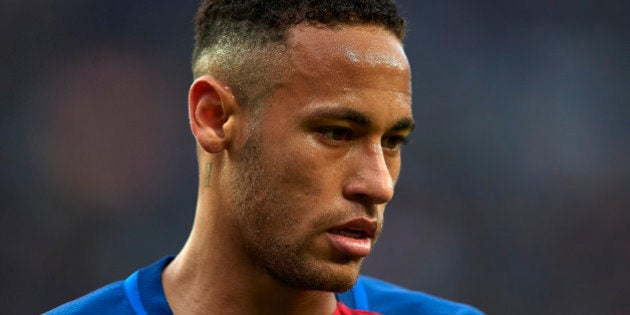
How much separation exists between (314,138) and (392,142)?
305 mm

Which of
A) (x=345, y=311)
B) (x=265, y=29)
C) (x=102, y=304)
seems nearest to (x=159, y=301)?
(x=102, y=304)

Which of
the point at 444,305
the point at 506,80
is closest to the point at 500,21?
the point at 506,80

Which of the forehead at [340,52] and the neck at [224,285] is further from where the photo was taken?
the neck at [224,285]

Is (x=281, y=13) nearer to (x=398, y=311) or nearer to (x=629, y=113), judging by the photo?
(x=398, y=311)

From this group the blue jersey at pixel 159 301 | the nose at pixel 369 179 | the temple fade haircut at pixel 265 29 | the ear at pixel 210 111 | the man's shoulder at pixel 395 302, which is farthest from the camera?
the man's shoulder at pixel 395 302

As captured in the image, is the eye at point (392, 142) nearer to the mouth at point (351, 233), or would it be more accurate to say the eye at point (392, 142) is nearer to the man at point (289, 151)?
the man at point (289, 151)

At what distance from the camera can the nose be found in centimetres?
245

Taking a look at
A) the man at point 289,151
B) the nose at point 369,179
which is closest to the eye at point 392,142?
the man at point 289,151

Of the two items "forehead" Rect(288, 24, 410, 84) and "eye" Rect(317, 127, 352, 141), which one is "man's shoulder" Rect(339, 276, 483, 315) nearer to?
"eye" Rect(317, 127, 352, 141)

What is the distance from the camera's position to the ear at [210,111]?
8.82 feet

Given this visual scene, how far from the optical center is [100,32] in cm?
627

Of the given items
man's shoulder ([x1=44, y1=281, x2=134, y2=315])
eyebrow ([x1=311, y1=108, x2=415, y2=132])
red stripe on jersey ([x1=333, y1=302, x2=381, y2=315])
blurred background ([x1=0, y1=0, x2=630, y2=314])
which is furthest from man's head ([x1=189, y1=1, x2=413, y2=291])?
blurred background ([x1=0, y1=0, x2=630, y2=314])

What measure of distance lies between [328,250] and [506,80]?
4817mm

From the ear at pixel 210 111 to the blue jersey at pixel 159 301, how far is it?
0.56 m
